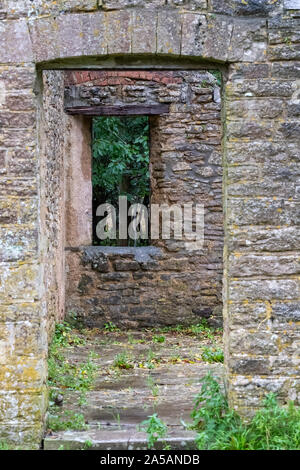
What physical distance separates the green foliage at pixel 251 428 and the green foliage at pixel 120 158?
597 cm

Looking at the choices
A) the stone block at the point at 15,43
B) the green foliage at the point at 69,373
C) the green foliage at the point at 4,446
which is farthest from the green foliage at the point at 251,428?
the stone block at the point at 15,43

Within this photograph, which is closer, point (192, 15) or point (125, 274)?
point (192, 15)

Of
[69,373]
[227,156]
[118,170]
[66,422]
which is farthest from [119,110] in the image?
[66,422]

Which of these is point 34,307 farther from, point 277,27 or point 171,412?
point 277,27

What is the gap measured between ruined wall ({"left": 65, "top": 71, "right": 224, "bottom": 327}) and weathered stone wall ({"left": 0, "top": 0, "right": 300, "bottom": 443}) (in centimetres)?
396

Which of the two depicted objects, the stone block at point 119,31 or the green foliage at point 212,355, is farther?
the green foliage at point 212,355

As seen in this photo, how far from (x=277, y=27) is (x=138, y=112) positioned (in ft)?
13.6

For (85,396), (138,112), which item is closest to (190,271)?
(138,112)

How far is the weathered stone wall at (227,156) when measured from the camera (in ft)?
12.5

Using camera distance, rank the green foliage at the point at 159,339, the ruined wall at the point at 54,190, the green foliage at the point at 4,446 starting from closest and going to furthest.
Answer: the green foliage at the point at 4,446 → the ruined wall at the point at 54,190 → the green foliage at the point at 159,339

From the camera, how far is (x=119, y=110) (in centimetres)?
791

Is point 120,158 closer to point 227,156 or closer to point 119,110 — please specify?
point 119,110

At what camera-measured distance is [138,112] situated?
7906 mm

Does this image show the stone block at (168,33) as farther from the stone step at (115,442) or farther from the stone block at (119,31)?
the stone step at (115,442)
